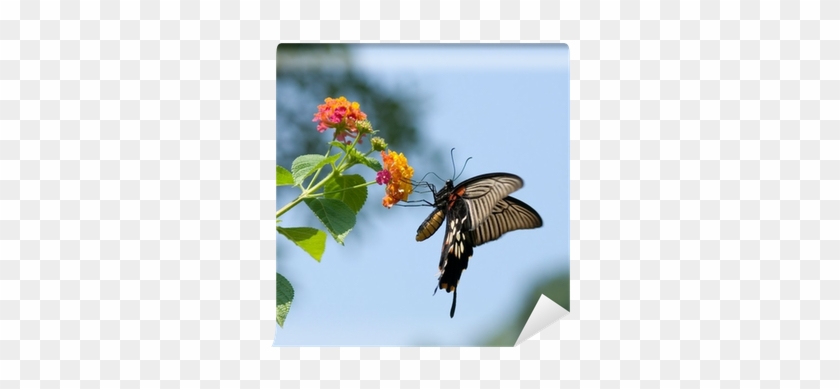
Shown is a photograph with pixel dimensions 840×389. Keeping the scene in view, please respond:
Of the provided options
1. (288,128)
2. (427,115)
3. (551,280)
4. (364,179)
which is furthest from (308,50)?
(551,280)

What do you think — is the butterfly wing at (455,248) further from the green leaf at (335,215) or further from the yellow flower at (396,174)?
the green leaf at (335,215)

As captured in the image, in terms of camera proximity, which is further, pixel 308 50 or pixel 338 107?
pixel 308 50

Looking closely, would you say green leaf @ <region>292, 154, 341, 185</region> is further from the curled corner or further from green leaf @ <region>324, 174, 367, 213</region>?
the curled corner

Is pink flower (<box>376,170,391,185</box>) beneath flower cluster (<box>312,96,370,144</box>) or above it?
beneath

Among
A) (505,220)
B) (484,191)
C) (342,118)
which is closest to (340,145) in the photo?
(342,118)

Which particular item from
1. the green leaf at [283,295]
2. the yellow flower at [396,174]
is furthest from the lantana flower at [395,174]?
the green leaf at [283,295]

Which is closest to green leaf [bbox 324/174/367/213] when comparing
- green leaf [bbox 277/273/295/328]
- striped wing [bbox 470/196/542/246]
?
green leaf [bbox 277/273/295/328]

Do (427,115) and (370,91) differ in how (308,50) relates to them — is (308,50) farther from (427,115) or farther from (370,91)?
(427,115)
